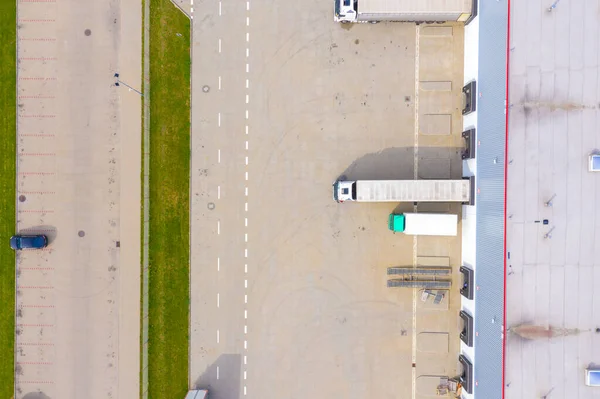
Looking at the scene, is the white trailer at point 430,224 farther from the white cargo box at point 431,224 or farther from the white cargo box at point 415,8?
the white cargo box at point 415,8

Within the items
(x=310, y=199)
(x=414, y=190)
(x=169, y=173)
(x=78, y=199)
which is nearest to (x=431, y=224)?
(x=414, y=190)

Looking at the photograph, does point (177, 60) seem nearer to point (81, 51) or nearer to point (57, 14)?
point (81, 51)

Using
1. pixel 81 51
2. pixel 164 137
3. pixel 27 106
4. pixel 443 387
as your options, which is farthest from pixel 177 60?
pixel 443 387

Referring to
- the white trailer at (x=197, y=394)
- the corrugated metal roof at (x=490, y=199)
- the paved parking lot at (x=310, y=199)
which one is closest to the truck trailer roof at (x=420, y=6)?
the corrugated metal roof at (x=490, y=199)

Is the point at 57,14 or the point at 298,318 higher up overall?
the point at 57,14

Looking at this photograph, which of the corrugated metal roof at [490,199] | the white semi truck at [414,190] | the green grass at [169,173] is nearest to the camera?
the corrugated metal roof at [490,199]

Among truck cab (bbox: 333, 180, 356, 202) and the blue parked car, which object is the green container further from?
the blue parked car

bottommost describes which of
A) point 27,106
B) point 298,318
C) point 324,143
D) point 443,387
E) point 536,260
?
point 443,387

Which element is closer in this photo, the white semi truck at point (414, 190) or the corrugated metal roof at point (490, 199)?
the corrugated metal roof at point (490, 199)
